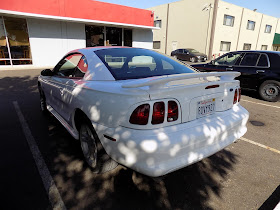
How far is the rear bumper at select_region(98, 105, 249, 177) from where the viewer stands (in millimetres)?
1804

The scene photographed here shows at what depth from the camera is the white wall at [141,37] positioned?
17.7 m

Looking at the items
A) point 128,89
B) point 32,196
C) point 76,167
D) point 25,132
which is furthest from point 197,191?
point 25,132

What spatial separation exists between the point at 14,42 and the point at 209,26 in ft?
67.9

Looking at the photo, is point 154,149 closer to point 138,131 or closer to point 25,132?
point 138,131

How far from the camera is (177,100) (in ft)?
6.39

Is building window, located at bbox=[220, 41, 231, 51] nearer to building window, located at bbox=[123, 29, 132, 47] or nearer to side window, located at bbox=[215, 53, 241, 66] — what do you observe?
building window, located at bbox=[123, 29, 132, 47]

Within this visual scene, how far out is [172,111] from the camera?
1941 mm

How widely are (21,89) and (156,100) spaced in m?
7.44

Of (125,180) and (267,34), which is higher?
(267,34)

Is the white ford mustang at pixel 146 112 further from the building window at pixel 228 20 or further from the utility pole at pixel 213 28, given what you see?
the building window at pixel 228 20

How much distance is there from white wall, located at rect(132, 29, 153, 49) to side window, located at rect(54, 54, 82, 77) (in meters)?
14.7

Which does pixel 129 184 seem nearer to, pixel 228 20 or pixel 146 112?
pixel 146 112

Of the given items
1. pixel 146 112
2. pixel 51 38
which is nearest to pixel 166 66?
pixel 146 112

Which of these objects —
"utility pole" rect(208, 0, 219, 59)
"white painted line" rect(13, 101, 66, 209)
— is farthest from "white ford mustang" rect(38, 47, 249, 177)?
"utility pole" rect(208, 0, 219, 59)
